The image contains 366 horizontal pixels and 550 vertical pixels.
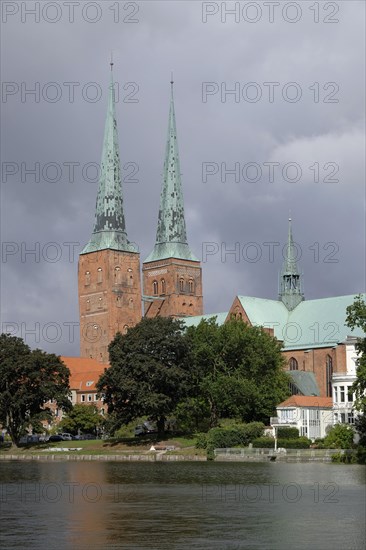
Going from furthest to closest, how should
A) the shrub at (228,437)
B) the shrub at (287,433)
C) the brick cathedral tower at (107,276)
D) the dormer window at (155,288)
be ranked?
the dormer window at (155,288)
the brick cathedral tower at (107,276)
the shrub at (287,433)
the shrub at (228,437)

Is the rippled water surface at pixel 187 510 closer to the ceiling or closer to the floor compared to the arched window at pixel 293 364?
closer to the floor

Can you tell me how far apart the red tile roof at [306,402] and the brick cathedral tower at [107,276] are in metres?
55.9

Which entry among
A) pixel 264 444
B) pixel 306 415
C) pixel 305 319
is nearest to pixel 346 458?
pixel 264 444

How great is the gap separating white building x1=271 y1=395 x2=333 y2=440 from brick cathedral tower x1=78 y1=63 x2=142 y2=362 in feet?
189

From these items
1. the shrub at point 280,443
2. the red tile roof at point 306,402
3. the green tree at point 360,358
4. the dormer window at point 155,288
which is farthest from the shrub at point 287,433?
the dormer window at point 155,288

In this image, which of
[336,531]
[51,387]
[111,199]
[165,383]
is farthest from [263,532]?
[111,199]

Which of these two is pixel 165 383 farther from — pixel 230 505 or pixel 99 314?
pixel 99 314

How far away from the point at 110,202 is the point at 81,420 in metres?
51.3

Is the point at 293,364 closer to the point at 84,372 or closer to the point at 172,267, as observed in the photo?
the point at 84,372

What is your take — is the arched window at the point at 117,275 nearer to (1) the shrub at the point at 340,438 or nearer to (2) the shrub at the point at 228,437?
(2) the shrub at the point at 228,437

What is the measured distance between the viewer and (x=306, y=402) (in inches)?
4055

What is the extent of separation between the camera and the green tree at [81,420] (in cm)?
11525

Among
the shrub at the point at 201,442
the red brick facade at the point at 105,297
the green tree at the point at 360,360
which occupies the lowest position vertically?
the shrub at the point at 201,442

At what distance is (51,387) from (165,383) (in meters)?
13.2
